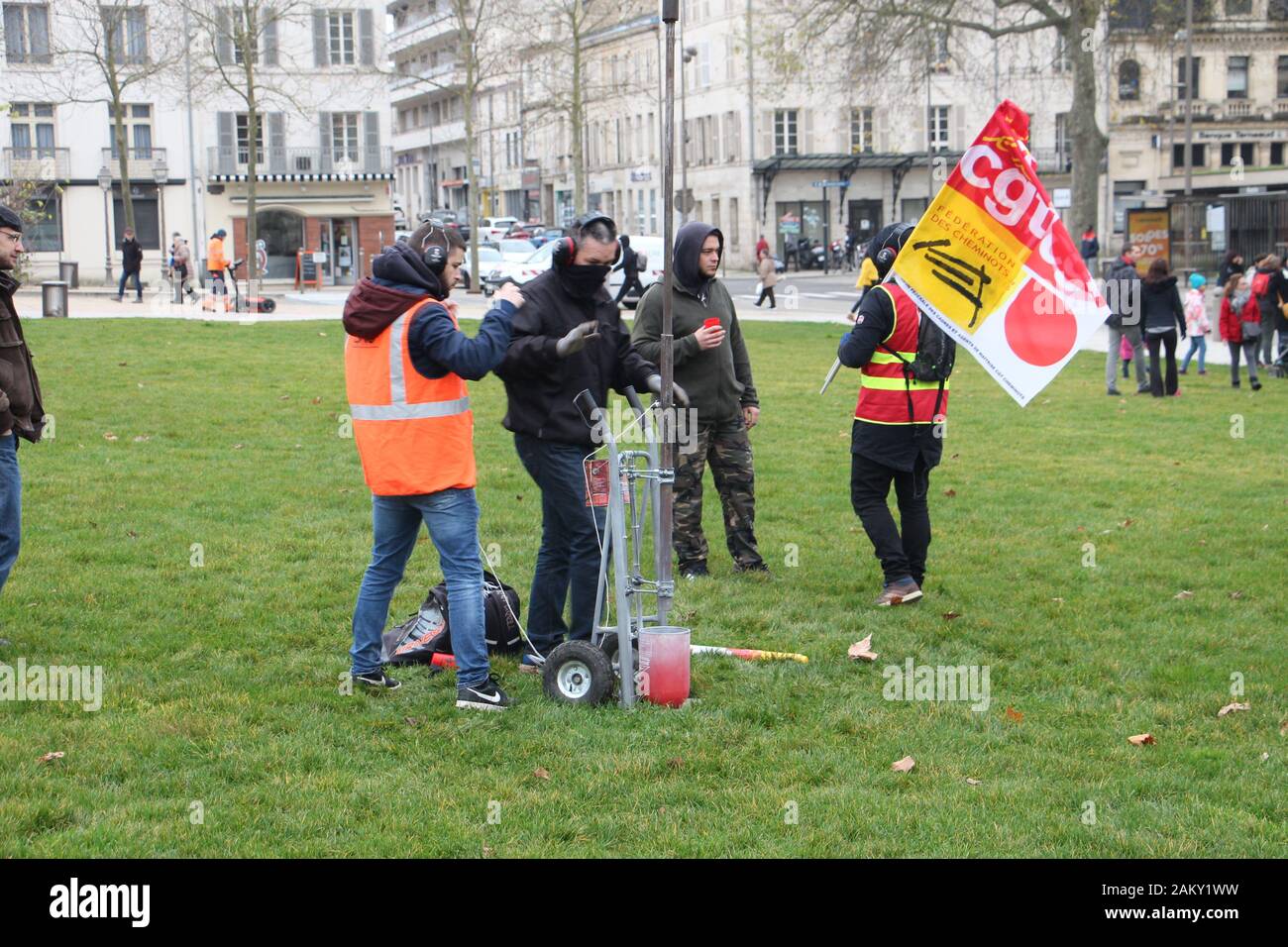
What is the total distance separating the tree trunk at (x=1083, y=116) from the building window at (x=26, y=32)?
1244 inches

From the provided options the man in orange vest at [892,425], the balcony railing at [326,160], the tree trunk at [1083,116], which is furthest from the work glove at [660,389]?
the balcony railing at [326,160]

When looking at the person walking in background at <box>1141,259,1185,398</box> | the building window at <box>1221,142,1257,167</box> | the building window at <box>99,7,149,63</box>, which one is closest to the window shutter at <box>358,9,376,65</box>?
the building window at <box>99,7,149,63</box>

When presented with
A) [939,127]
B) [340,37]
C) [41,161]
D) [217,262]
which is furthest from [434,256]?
[939,127]

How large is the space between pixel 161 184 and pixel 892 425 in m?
46.7

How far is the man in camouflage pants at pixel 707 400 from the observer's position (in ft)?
27.1

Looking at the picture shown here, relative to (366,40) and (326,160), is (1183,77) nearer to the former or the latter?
(366,40)

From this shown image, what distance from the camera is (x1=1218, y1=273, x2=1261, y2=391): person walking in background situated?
60.8ft

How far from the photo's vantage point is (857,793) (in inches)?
204

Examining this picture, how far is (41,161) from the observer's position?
49.5 meters

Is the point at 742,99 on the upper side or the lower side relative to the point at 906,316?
upper

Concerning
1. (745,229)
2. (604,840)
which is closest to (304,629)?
(604,840)

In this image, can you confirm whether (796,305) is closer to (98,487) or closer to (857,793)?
(98,487)

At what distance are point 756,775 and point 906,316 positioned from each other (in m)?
3.08

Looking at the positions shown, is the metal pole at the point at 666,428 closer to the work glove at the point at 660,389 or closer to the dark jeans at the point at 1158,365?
the work glove at the point at 660,389
